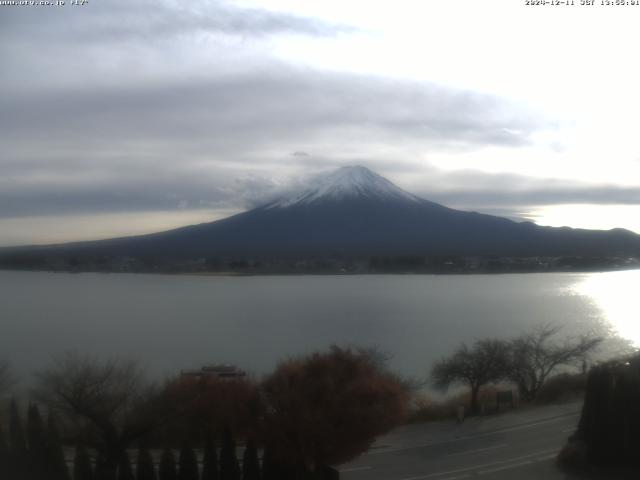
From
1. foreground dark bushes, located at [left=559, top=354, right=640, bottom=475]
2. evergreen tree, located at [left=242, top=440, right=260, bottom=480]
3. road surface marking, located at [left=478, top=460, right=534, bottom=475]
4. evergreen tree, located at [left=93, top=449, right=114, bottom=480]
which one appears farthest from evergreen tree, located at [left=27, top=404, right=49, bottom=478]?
foreground dark bushes, located at [left=559, top=354, right=640, bottom=475]

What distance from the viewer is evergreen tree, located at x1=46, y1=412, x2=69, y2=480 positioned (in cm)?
559

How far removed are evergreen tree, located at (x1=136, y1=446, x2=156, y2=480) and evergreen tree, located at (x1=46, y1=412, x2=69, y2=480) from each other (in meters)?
0.53

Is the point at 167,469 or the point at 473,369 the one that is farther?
the point at 473,369

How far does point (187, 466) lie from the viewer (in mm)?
5840

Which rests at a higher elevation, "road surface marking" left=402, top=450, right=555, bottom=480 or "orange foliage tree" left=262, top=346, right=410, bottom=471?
"orange foliage tree" left=262, top=346, right=410, bottom=471

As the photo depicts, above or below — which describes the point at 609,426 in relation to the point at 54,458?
below

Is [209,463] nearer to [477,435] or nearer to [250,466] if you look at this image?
[250,466]

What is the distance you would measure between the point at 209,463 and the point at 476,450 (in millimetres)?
2879

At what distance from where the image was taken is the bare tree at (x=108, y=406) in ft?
20.1

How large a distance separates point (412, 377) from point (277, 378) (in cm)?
597

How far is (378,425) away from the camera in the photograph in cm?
640

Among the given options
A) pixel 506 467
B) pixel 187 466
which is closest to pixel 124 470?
pixel 187 466

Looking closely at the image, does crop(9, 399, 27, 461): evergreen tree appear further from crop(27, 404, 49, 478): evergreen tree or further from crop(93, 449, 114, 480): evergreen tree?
crop(93, 449, 114, 480): evergreen tree

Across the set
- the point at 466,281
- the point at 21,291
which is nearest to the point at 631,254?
the point at 466,281
